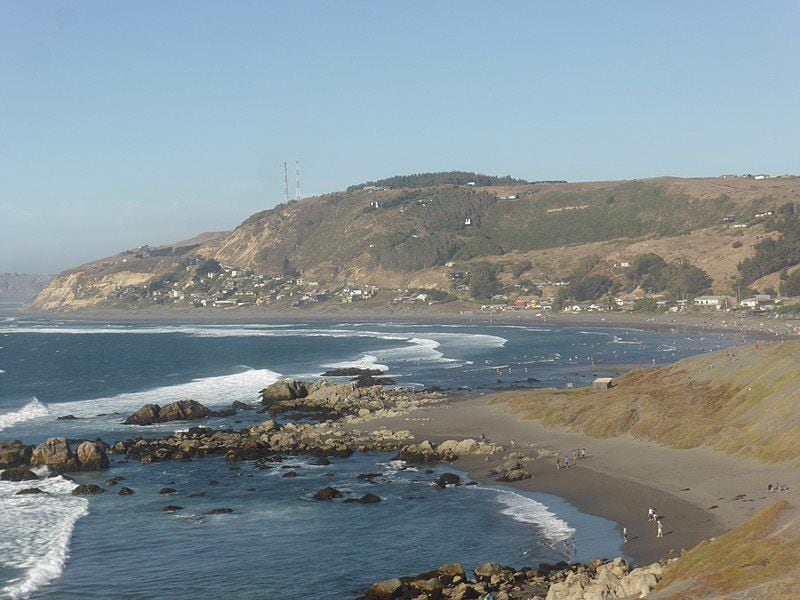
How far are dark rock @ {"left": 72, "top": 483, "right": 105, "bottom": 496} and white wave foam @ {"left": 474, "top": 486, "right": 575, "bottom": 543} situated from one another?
20.7 m

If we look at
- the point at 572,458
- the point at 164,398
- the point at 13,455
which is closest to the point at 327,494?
the point at 572,458

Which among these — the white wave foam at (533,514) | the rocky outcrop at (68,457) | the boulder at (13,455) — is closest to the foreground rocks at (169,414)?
the boulder at (13,455)

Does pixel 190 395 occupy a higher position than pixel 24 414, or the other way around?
pixel 24 414

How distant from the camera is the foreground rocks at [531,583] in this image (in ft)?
94.8

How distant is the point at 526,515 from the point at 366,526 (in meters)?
7.49

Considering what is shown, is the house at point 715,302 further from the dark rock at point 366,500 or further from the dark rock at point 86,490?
the dark rock at point 86,490

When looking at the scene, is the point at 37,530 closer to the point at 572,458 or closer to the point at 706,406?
the point at 572,458

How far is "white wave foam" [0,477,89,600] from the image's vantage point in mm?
35188

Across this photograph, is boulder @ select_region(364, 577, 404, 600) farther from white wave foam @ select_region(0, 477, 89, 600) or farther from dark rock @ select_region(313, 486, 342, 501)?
dark rock @ select_region(313, 486, 342, 501)

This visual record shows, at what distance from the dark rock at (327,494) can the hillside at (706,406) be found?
62.3 ft

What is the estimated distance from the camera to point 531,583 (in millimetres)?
31922

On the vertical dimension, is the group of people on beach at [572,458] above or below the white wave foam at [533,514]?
above

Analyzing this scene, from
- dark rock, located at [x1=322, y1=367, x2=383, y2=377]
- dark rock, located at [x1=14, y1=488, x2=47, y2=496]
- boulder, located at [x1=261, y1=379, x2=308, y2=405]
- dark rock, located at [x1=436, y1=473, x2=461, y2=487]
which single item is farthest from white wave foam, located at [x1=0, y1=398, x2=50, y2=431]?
dark rock, located at [x1=436, y1=473, x2=461, y2=487]

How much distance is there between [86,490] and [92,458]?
6.44m
